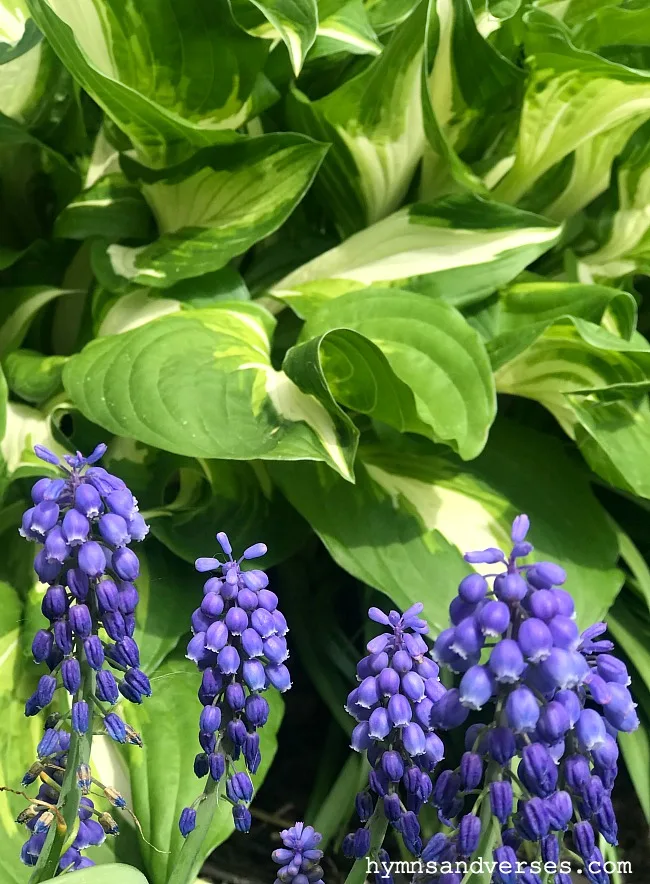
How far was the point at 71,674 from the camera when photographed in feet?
1.36

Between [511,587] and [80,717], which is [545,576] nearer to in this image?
[511,587]

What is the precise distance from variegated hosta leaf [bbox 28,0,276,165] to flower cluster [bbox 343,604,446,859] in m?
0.63

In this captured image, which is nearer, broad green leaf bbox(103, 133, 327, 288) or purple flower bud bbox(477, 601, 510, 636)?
purple flower bud bbox(477, 601, 510, 636)

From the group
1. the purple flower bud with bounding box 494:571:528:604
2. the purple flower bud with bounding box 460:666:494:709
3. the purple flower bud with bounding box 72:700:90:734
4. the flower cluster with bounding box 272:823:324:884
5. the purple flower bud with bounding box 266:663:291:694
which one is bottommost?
the flower cluster with bounding box 272:823:324:884

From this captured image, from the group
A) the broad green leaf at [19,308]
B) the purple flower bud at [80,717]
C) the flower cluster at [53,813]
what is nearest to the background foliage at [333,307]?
the broad green leaf at [19,308]

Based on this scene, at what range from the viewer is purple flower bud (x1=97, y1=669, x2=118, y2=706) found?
0.43 metres

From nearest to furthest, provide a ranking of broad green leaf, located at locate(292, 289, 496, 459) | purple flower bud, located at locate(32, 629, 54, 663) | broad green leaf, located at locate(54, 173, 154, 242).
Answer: purple flower bud, located at locate(32, 629, 54, 663) < broad green leaf, located at locate(292, 289, 496, 459) < broad green leaf, located at locate(54, 173, 154, 242)

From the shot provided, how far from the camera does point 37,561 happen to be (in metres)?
0.42

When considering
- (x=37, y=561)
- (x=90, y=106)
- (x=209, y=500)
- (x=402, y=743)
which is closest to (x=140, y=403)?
(x=209, y=500)

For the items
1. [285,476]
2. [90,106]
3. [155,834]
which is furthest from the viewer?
[90,106]

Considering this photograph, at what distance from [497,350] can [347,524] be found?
25cm

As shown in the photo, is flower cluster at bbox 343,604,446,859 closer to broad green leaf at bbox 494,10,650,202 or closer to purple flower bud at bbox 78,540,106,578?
purple flower bud at bbox 78,540,106,578

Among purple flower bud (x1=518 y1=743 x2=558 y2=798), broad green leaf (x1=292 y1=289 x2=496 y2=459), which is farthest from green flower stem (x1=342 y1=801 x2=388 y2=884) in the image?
broad green leaf (x1=292 y1=289 x2=496 y2=459)

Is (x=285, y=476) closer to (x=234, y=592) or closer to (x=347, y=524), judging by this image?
(x=347, y=524)
